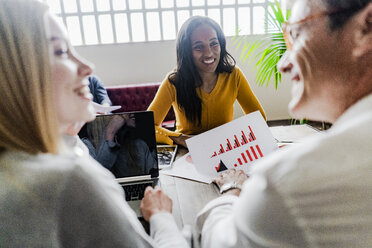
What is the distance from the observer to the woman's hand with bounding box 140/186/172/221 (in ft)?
2.91

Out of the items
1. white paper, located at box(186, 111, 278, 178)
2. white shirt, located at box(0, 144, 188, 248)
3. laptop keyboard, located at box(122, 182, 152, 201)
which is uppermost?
white shirt, located at box(0, 144, 188, 248)

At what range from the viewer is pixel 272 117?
4.53 m

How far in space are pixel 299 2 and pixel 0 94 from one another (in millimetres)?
662

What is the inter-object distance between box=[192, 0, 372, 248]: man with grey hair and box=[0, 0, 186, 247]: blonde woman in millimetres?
279

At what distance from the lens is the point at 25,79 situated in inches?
21.3

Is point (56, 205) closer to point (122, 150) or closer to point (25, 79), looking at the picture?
point (25, 79)

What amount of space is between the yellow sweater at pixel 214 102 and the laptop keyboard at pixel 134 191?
73cm

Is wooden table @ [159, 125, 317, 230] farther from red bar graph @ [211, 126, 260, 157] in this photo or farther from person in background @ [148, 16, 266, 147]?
person in background @ [148, 16, 266, 147]

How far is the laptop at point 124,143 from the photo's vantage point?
1127 mm

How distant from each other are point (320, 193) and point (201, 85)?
4.94 feet

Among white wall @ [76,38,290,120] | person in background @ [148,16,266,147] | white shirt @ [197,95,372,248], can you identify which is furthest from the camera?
white wall @ [76,38,290,120]

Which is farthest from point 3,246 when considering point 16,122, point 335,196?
point 335,196

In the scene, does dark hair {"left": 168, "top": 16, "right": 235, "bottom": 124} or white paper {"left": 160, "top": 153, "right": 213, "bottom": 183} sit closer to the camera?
white paper {"left": 160, "top": 153, "right": 213, "bottom": 183}

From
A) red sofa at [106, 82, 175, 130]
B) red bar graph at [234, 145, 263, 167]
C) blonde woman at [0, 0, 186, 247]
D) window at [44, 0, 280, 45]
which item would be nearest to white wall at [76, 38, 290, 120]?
window at [44, 0, 280, 45]
